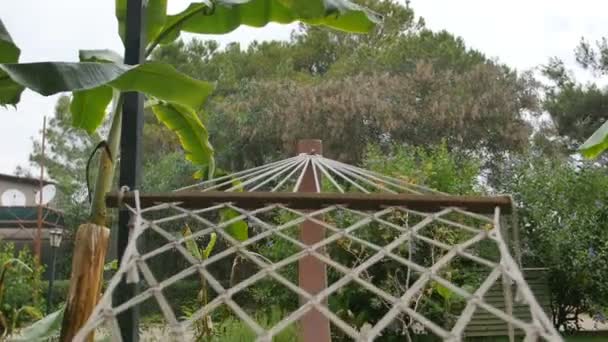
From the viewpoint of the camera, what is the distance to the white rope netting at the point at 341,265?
2.63ft

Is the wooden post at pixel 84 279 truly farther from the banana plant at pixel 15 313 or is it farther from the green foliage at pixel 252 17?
the green foliage at pixel 252 17

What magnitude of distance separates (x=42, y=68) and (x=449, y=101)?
725 centimetres

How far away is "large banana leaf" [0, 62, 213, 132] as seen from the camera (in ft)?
3.82

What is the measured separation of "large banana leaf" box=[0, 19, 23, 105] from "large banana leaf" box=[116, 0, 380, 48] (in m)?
0.46

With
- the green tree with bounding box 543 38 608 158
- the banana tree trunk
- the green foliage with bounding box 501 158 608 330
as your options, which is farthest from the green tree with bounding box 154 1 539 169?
the banana tree trunk

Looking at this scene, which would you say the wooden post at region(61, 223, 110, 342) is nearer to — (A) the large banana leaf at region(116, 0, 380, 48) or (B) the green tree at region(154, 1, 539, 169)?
(A) the large banana leaf at region(116, 0, 380, 48)

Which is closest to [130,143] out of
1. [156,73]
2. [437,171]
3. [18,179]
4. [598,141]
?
[156,73]

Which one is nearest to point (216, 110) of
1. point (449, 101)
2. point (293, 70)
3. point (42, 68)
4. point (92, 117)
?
point (293, 70)

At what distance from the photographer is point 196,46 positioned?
36.5 ft

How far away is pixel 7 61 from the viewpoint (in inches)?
56.6

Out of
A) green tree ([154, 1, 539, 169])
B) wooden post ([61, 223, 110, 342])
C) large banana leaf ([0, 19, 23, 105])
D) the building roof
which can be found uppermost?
green tree ([154, 1, 539, 169])

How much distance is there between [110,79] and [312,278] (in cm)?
85

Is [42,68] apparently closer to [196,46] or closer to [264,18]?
[264,18]

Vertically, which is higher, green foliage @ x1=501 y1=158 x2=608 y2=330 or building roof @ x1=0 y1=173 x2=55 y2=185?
building roof @ x1=0 y1=173 x2=55 y2=185
